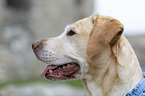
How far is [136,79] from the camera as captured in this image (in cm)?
269

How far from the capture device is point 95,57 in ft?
9.32

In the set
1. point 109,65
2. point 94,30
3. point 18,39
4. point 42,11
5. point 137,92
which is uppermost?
point 94,30

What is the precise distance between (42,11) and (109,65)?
9.07m

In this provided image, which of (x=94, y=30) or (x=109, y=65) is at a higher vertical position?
(x=94, y=30)

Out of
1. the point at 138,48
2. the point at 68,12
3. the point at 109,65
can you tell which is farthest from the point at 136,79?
the point at 138,48

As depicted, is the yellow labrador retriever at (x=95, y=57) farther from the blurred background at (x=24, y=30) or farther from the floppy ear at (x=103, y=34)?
the blurred background at (x=24, y=30)

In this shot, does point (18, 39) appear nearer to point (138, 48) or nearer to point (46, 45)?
point (46, 45)

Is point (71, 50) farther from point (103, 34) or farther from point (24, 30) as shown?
point (24, 30)

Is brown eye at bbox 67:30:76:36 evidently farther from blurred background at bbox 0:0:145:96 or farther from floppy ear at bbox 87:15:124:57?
blurred background at bbox 0:0:145:96

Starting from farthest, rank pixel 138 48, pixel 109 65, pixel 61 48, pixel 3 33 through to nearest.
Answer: pixel 138 48 < pixel 3 33 < pixel 61 48 < pixel 109 65

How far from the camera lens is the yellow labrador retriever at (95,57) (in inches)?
105

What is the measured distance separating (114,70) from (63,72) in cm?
61

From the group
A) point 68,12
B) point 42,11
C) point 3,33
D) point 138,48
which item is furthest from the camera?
point 138,48

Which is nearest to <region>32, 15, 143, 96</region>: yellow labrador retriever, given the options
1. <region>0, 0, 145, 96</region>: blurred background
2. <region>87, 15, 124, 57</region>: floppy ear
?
<region>87, 15, 124, 57</region>: floppy ear
